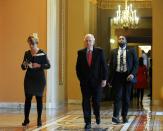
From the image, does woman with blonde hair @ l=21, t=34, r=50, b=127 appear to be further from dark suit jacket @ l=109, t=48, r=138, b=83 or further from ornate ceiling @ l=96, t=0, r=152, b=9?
ornate ceiling @ l=96, t=0, r=152, b=9

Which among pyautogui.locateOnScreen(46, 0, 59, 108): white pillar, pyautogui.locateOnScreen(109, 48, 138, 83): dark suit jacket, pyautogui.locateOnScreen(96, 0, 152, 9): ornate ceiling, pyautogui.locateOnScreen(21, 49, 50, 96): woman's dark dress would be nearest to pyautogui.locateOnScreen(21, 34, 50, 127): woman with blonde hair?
pyautogui.locateOnScreen(21, 49, 50, 96): woman's dark dress

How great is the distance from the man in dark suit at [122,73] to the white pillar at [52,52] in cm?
485

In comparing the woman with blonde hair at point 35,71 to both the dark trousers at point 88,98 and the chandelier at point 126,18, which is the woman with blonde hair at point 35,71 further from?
the chandelier at point 126,18

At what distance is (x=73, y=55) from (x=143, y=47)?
52.2ft

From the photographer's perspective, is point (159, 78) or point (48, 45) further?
point (159, 78)

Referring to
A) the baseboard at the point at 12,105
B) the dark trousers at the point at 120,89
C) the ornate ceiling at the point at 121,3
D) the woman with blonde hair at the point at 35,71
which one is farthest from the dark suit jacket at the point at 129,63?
the ornate ceiling at the point at 121,3

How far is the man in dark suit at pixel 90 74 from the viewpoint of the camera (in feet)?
32.3

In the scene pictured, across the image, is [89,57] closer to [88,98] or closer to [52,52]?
[88,98]

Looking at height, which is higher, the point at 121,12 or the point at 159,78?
the point at 121,12

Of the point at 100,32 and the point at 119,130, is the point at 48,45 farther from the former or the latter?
the point at 100,32

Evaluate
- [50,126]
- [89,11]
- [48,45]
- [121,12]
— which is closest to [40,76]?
[50,126]

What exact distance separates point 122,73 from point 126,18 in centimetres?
1310

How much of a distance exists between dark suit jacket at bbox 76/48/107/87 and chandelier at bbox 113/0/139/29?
1332 centimetres

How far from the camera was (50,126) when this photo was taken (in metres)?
10.1
